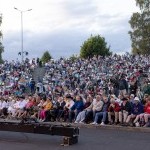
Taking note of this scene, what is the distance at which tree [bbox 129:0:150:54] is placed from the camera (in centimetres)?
5575

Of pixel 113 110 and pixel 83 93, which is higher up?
pixel 83 93

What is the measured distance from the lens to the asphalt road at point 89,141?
12.3 meters

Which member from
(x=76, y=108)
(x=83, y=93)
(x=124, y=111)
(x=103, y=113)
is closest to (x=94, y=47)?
(x=83, y=93)

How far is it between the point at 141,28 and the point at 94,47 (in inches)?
975

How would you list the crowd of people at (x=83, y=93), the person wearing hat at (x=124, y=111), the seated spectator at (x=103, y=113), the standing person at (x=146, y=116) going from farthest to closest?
1. the seated spectator at (x=103, y=113)
2. the crowd of people at (x=83, y=93)
3. the person wearing hat at (x=124, y=111)
4. the standing person at (x=146, y=116)

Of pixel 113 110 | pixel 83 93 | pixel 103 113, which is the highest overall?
pixel 83 93

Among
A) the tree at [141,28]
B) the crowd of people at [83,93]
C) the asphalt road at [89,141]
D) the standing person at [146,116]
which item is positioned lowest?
the asphalt road at [89,141]

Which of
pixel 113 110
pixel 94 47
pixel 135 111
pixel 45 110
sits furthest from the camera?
pixel 94 47

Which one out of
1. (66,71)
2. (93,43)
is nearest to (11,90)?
(66,71)

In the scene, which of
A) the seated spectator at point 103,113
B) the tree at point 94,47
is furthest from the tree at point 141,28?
the seated spectator at point 103,113

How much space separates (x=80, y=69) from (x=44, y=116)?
53.1 feet

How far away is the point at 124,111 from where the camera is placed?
17.8 meters

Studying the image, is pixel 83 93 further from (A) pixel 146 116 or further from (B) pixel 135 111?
(A) pixel 146 116

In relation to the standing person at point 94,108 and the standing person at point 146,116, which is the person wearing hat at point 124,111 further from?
the standing person at point 94,108
